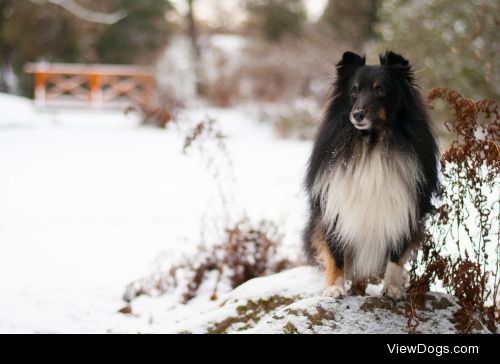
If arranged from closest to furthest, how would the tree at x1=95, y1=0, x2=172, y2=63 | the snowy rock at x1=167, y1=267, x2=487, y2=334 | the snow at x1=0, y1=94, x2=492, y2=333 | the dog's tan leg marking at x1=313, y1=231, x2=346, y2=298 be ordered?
the snowy rock at x1=167, y1=267, x2=487, y2=334, the dog's tan leg marking at x1=313, y1=231, x2=346, y2=298, the snow at x1=0, y1=94, x2=492, y2=333, the tree at x1=95, y1=0, x2=172, y2=63

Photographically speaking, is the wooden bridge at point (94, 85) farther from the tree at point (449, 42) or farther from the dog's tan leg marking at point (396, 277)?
→ the dog's tan leg marking at point (396, 277)

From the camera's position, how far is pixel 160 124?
18.6 feet

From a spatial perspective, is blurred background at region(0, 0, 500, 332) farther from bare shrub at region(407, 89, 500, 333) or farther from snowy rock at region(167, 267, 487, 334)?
bare shrub at region(407, 89, 500, 333)

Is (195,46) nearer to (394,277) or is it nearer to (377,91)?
(377,91)

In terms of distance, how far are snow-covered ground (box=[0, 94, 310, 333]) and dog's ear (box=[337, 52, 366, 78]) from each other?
855 mm

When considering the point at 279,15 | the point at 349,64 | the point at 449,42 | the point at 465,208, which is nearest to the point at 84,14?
the point at 449,42

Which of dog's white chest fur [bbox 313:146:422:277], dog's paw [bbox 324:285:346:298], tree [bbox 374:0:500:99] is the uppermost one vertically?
tree [bbox 374:0:500:99]

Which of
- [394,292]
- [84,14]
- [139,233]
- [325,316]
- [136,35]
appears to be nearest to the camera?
[325,316]

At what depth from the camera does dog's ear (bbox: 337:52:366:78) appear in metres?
3.76

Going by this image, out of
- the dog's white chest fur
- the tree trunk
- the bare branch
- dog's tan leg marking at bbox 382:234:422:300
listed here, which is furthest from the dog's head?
the tree trunk

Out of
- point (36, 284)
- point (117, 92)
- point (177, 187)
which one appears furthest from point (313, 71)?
point (36, 284)

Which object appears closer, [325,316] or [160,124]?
[325,316]

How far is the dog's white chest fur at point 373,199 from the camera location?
3504mm

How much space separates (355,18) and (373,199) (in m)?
22.0
